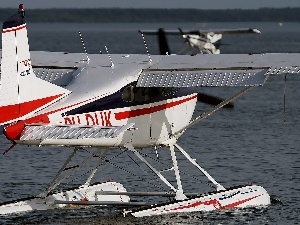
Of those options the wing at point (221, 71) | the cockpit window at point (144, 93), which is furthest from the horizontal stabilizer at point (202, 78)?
the cockpit window at point (144, 93)

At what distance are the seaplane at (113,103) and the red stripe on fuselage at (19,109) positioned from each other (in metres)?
0.02

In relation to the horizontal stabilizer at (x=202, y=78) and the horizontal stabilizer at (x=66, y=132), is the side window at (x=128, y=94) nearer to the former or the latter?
the horizontal stabilizer at (x=202, y=78)

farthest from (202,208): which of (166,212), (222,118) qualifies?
(222,118)

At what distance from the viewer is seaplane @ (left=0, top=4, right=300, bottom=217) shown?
18484 mm

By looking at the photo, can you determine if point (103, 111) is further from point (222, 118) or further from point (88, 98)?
point (222, 118)

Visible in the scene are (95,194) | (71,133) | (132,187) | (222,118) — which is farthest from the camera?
(222,118)

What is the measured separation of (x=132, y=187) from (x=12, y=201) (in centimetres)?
412

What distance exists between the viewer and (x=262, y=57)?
69.7 ft

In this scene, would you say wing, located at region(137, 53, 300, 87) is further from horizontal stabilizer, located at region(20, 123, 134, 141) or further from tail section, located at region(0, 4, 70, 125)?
tail section, located at region(0, 4, 70, 125)

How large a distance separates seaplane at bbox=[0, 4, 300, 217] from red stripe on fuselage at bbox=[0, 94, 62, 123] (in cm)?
2

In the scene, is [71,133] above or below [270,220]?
above

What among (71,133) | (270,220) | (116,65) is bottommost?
(270,220)

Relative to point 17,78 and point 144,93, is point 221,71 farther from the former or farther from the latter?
point 17,78

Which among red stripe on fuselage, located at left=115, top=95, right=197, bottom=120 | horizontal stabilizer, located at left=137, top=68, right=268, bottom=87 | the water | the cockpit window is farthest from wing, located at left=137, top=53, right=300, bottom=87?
the water
